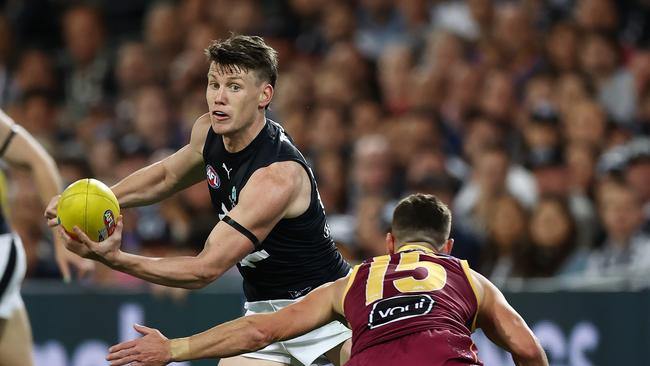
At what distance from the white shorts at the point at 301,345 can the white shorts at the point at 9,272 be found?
4.95 ft

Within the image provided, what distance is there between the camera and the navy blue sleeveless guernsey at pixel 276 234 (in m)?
5.78

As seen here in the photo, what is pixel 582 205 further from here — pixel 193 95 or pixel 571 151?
pixel 193 95

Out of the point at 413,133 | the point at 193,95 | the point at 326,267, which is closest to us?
the point at 326,267

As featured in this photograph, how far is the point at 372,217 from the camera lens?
9.24 m

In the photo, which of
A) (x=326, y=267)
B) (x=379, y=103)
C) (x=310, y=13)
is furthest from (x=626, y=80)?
(x=326, y=267)

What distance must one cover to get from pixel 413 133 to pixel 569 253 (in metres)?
1.88

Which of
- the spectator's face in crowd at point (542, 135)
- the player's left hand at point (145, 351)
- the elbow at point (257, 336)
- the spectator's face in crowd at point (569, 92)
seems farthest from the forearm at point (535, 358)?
the spectator's face in crowd at point (569, 92)

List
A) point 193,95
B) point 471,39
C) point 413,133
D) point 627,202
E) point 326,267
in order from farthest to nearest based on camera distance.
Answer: point 193,95 < point 471,39 < point 413,133 < point 627,202 < point 326,267

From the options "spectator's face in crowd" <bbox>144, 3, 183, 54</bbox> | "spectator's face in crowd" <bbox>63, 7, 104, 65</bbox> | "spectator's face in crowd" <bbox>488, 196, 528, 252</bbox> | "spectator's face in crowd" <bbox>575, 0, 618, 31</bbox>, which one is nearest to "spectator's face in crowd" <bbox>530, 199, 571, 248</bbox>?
"spectator's face in crowd" <bbox>488, 196, 528, 252</bbox>

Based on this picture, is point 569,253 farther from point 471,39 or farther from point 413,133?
point 471,39

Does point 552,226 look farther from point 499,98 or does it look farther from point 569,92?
point 499,98

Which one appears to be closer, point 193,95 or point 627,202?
point 627,202

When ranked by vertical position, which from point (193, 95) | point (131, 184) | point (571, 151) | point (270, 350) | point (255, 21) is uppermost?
point (255, 21)

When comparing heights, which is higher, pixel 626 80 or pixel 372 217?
pixel 626 80
